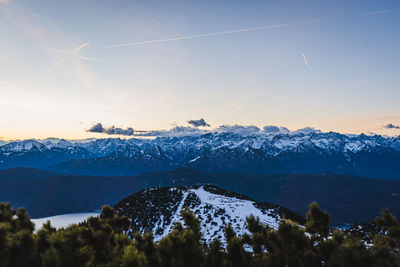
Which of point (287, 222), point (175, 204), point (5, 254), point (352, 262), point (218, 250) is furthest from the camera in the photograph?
point (175, 204)

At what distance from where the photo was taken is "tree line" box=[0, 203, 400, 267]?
60.3 ft

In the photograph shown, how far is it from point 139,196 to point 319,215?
4253 inches

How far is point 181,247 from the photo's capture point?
81.9ft

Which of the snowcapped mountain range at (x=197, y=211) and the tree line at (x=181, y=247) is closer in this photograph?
the tree line at (x=181, y=247)

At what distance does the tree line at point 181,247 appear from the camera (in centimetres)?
1839

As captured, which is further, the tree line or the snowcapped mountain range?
the snowcapped mountain range

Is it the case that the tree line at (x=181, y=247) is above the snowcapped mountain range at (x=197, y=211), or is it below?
above

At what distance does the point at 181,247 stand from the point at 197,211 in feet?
234

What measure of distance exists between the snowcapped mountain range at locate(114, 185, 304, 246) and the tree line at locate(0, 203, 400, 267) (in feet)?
142

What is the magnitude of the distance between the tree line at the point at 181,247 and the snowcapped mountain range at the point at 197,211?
4342 cm

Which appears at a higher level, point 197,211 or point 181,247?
point 181,247

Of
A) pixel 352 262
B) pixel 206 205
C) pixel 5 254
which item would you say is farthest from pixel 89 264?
pixel 206 205

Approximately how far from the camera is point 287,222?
86.1ft

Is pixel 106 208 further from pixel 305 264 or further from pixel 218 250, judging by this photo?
pixel 305 264
